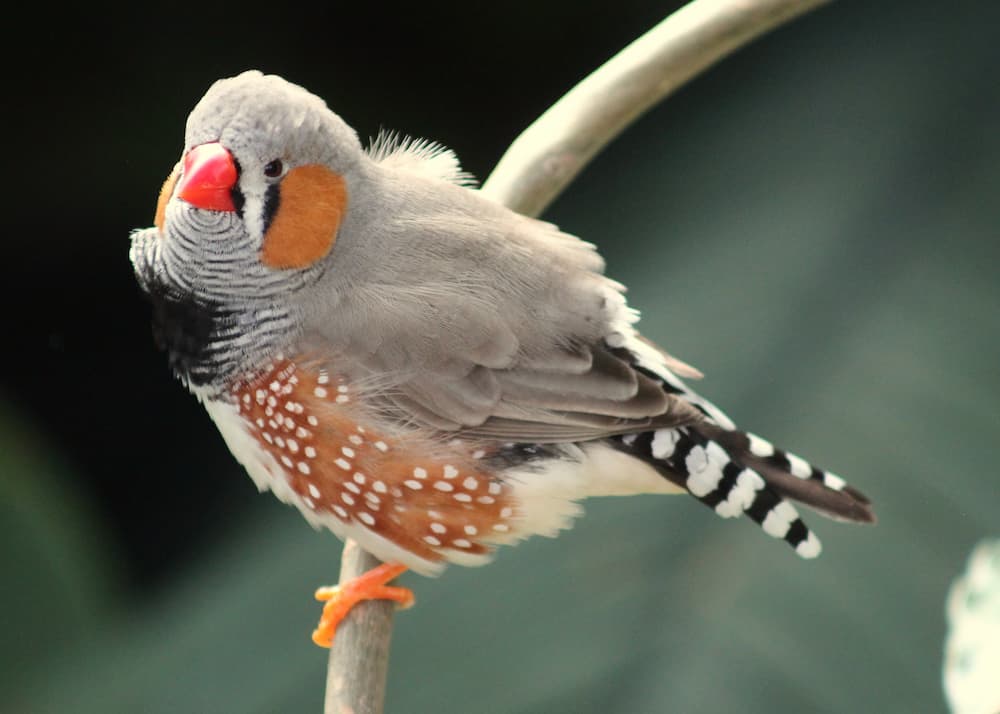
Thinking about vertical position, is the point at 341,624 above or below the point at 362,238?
below

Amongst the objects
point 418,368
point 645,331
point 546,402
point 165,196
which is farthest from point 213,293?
point 645,331

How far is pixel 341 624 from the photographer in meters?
1.92

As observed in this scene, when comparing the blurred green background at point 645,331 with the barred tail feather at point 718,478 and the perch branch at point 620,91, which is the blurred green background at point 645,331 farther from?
the perch branch at point 620,91

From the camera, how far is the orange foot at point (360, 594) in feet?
6.54

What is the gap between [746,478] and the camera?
1.86 m

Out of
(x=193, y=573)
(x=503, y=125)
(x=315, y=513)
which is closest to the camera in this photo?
(x=315, y=513)

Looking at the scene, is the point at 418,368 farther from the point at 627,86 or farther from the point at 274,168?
the point at 627,86

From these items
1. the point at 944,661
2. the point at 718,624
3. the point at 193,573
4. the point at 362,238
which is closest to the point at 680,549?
the point at 718,624

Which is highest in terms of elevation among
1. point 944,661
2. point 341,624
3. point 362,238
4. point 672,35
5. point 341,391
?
point 672,35

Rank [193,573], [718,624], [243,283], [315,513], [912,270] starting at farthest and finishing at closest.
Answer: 1. [193,573]
2. [912,270]
3. [718,624]
4. [315,513]
5. [243,283]

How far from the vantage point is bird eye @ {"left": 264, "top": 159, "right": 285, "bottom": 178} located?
1.71 metres

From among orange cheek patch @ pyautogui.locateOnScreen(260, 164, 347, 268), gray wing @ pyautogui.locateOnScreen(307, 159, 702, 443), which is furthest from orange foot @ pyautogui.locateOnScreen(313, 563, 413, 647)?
orange cheek patch @ pyautogui.locateOnScreen(260, 164, 347, 268)

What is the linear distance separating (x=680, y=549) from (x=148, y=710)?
3.47ft

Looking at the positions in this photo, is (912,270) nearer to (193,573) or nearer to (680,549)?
(680,549)
